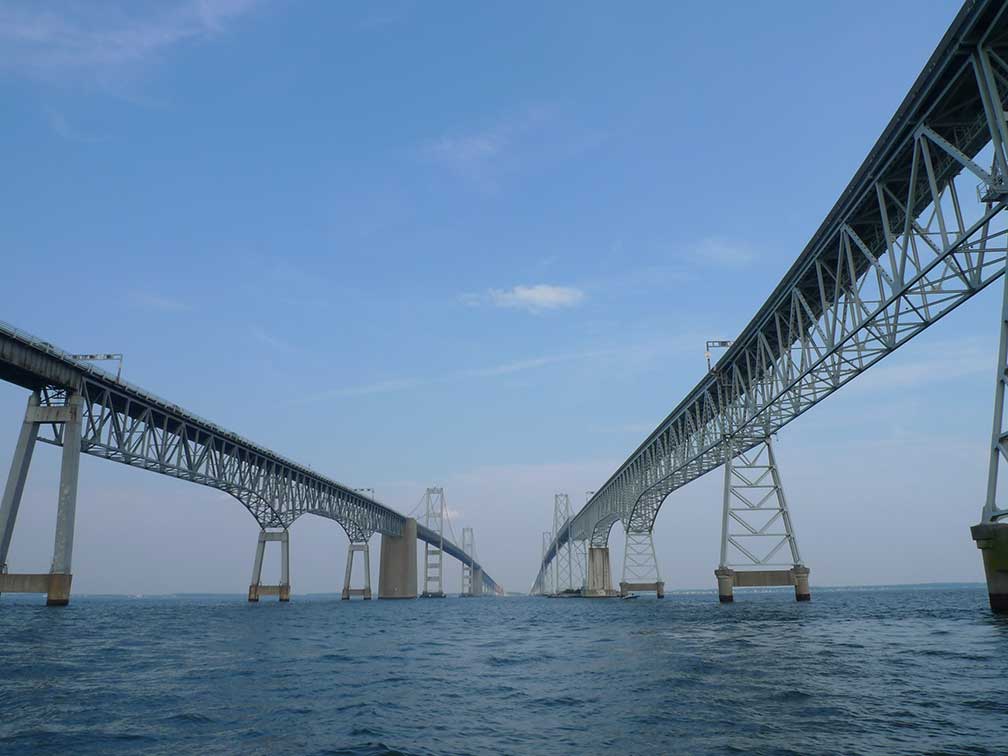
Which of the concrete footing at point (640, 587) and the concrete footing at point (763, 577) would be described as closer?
the concrete footing at point (763, 577)

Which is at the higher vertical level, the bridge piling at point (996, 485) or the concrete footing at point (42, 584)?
the bridge piling at point (996, 485)

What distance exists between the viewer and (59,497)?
37.5m

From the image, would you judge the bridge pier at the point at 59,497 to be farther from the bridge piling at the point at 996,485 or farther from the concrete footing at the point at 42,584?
the bridge piling at the point at 996,485

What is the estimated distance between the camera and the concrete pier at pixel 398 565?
113m

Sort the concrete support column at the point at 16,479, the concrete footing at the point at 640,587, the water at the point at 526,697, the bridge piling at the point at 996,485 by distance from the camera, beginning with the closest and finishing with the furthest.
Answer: the water at the point at 526,697 < the bridge piling at the point at 996,485 < the concrete support column at the point at 16,479 < the concrete footing at the point at 640,587

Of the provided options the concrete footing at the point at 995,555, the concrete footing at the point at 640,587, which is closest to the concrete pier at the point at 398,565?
the concrete footing at the point at 640,587

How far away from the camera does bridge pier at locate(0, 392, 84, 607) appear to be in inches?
1426

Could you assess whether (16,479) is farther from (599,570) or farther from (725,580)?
(599,570)

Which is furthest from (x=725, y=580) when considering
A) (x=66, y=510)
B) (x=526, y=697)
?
(x=66, y=510)

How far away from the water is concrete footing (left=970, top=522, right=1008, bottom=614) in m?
0.99

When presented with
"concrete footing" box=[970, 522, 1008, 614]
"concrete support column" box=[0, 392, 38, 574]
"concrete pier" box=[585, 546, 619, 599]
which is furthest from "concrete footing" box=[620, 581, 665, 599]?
"concrete footing" box=[970, 522, 1008, 614]

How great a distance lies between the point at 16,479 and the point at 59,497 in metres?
2.26

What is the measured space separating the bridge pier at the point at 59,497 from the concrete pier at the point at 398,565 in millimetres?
77578

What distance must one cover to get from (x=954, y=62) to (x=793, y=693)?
1659 cm
